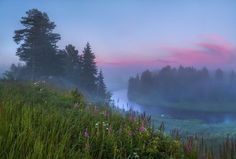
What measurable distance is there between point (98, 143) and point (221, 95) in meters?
196

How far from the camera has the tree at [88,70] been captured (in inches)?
2314

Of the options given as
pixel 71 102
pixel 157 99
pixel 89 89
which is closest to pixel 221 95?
pixel 157 99

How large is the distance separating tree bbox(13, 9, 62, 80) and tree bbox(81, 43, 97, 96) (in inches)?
251

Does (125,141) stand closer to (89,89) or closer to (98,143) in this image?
(98,143)

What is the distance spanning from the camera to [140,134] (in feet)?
27.6

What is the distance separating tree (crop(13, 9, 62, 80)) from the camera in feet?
170

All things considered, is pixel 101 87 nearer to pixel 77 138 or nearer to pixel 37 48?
pixel 37 48

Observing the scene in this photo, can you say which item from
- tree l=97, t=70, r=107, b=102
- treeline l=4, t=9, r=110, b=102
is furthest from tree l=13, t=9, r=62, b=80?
tree l=97, t=70, r=107, b=102

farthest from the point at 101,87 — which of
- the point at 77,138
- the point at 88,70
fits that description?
the point at 77,138

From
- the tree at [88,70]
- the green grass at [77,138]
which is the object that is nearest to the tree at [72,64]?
the tree at [88,70]

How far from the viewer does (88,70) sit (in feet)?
195

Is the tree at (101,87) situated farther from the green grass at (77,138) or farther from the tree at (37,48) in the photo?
the green grass at (77,138)

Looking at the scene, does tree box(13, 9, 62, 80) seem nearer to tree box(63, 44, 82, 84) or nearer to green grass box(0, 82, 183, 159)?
tree box(63, 44, 82, 84)

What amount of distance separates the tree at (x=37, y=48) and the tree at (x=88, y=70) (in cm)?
637
